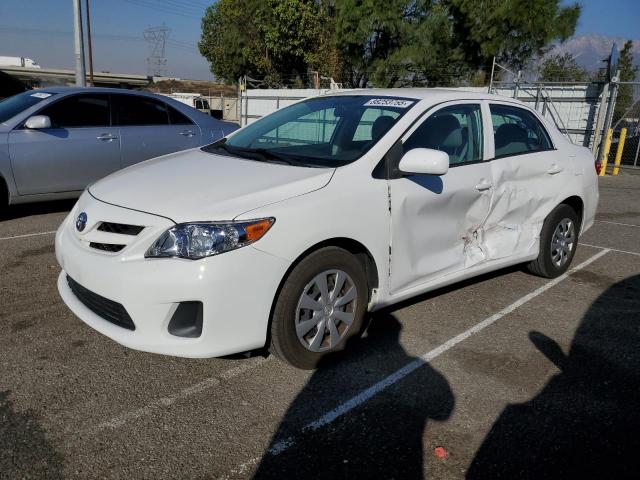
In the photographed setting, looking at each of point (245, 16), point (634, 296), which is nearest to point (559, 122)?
point (634, 296)

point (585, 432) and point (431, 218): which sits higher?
point (431, 218)

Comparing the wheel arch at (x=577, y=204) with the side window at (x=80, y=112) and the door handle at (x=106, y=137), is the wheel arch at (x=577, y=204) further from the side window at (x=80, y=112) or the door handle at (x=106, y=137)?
the side window at (x=80, y=112)

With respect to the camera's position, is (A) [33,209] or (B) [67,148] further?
(A) [33,209]

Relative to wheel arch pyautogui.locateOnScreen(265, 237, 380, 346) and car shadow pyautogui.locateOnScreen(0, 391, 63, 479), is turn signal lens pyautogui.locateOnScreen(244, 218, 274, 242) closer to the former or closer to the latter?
wheel arch pyautogui.locateOnScreen(265, 237, 380, 346)

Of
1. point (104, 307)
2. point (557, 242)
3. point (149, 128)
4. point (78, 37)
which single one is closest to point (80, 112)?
point (149, 128)

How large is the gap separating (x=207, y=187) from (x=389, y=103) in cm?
153

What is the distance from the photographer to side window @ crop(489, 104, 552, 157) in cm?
436

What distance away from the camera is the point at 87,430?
2.63m

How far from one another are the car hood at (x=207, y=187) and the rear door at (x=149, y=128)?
3484mm

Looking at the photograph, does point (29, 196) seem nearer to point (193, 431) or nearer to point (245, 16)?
point (193, 431)

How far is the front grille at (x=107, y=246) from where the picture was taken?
115 inches

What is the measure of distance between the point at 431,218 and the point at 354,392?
127 cm

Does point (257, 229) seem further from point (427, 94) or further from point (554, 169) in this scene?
point (554, 169)

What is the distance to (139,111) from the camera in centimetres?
712
